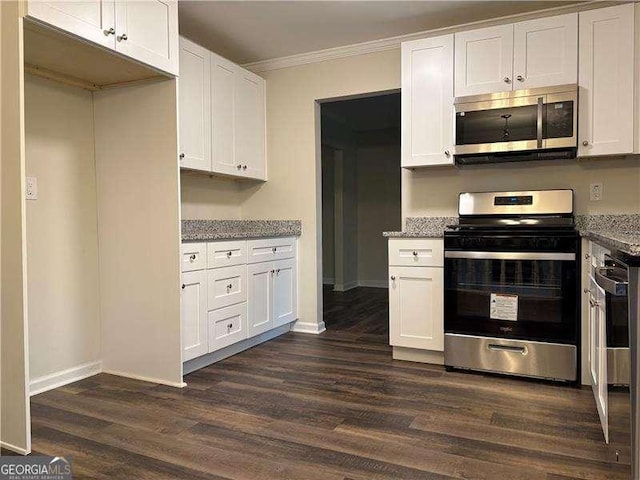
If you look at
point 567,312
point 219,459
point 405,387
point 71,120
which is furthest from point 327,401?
point 71,120

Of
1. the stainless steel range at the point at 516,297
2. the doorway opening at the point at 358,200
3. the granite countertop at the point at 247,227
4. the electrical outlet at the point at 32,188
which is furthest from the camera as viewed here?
the doorway opening at the point at 358,200

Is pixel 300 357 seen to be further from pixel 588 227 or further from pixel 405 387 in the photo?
pixel 588 227

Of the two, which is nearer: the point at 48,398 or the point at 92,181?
the point at 48,398

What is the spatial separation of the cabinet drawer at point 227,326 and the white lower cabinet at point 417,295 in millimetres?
1055

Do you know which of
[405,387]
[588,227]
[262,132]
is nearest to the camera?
[405,387]

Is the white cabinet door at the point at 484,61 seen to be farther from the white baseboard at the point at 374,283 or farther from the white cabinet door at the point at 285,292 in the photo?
the white baseboard at the point at 374,283

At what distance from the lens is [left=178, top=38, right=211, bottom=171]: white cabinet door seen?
310 cm

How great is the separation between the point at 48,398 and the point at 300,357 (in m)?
1.50

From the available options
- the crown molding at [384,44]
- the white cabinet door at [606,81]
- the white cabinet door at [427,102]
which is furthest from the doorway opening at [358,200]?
the white cabinet door at [606,81]

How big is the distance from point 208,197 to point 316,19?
5.36ft

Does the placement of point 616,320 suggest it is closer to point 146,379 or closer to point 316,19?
point 146,379

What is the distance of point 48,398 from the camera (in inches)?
95.8

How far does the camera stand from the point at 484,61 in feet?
9.82

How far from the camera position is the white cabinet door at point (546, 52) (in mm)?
2787
